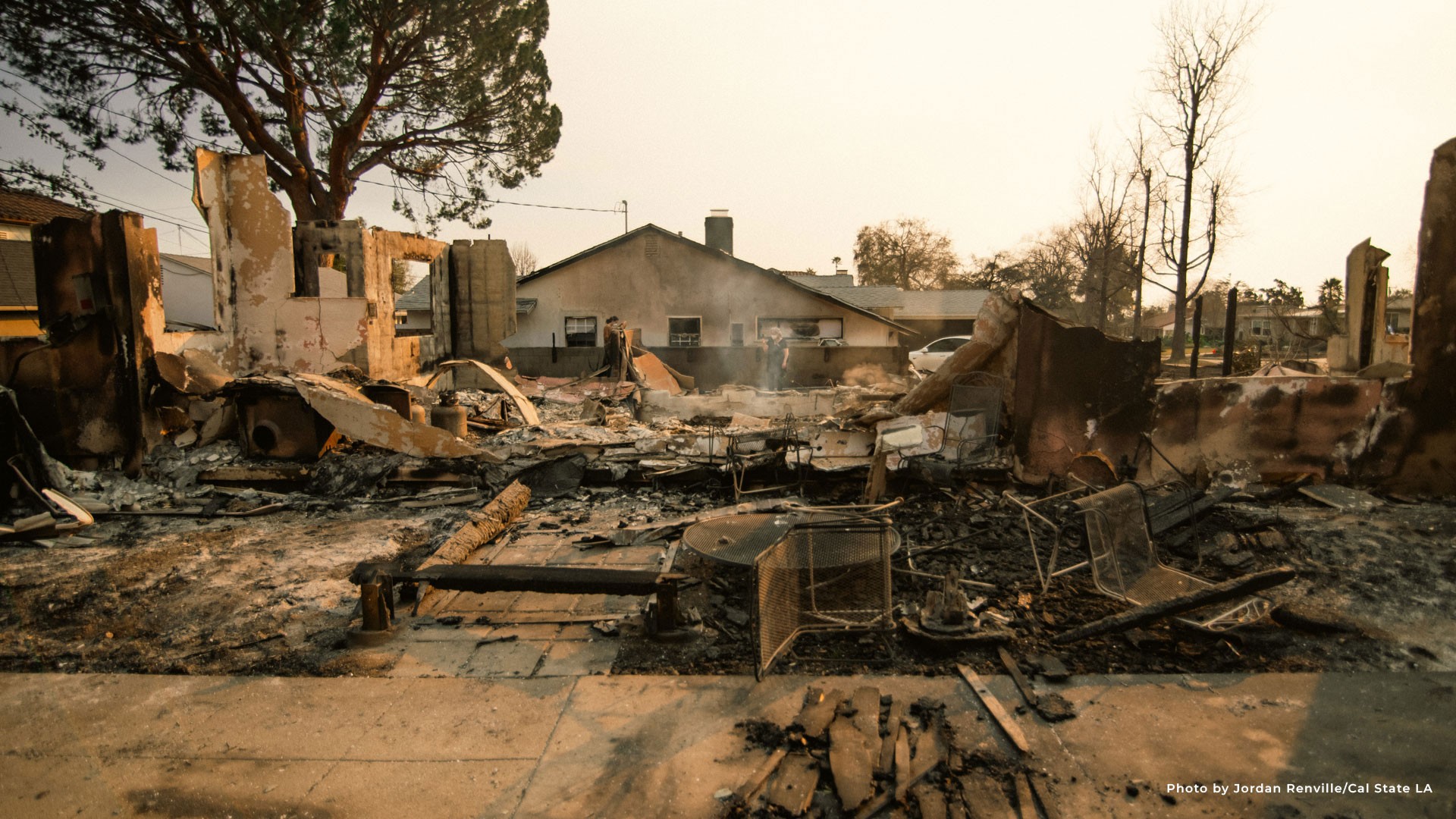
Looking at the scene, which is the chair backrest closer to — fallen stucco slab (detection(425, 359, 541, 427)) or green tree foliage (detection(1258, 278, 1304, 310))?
fallen stucco slab (detection(425, 359, 541, 427))

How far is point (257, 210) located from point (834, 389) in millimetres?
9959

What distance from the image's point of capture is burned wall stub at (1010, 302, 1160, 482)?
698 centimetres

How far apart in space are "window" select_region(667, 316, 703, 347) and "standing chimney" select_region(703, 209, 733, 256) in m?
4.91

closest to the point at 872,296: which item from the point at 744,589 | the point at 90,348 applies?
the point at 90,348

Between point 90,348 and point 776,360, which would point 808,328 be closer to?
point 776,360

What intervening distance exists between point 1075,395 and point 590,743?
5.78 meters

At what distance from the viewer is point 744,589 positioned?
195 inches

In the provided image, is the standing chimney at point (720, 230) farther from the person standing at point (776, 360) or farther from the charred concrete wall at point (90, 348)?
the charred concrete wall at point (90, 348)

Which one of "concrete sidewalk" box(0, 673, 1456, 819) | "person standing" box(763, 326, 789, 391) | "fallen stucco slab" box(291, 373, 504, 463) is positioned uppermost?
"person standing" box(763, 326, 789, 391)

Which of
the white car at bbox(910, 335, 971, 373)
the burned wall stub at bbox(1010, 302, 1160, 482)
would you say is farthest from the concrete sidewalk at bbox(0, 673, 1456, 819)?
the white car at bbox(910, 335, 971, 373)

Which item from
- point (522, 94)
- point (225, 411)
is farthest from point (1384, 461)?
point (522, 94)

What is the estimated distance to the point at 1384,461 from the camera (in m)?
6.91

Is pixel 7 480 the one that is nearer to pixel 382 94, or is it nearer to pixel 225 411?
pixel 225 411

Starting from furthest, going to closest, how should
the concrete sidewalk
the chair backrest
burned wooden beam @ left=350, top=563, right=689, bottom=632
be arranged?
the chair backrest < burned wooden beam @ left=350, top=563, right=689, bottom=632 < the concrete sidewalk
